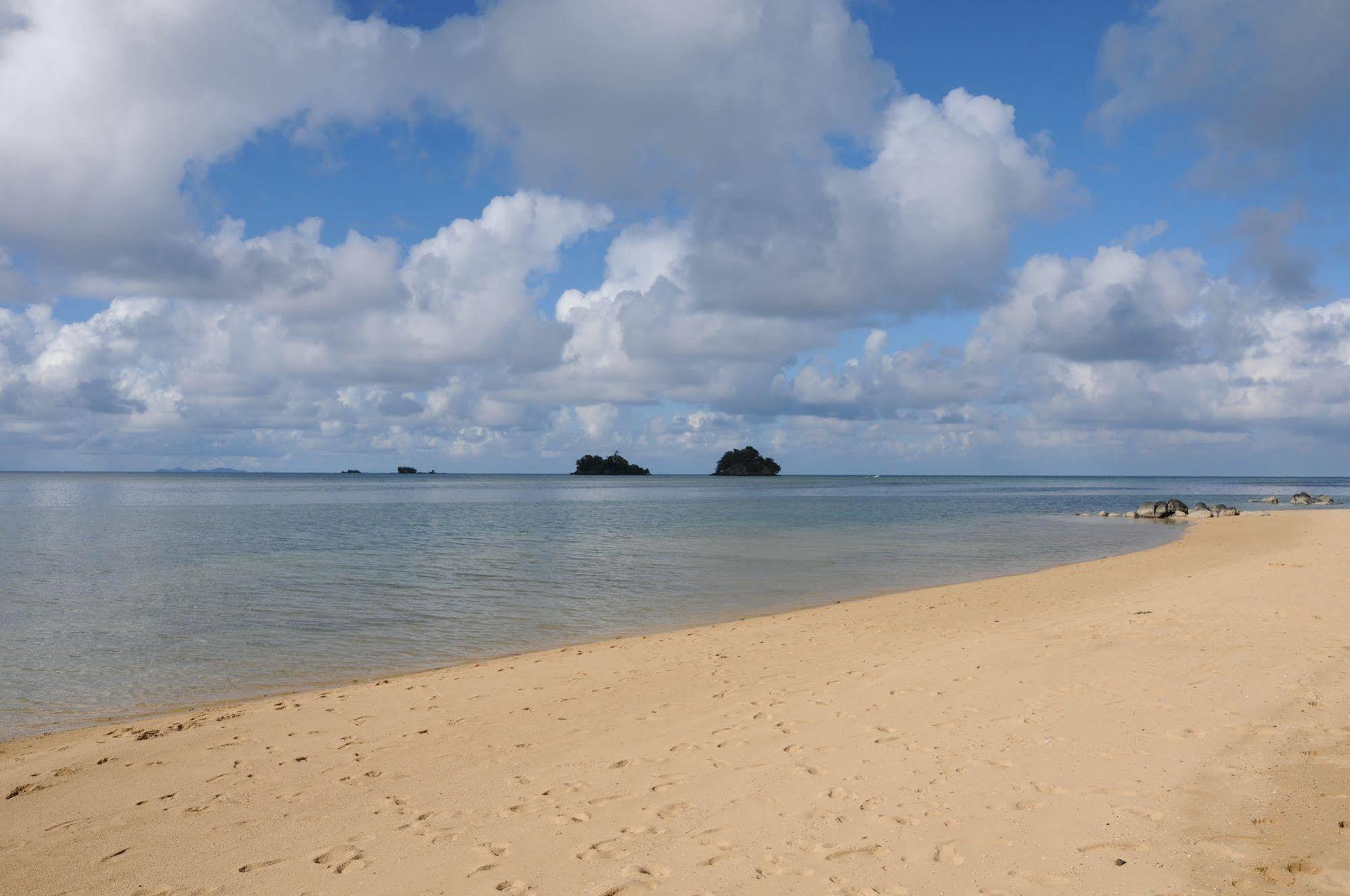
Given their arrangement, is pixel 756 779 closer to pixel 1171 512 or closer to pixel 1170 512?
pixel 1170 512

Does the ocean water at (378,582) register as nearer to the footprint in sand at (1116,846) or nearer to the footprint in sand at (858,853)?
the footprint in sand at (858,853)

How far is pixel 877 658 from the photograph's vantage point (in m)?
12.5

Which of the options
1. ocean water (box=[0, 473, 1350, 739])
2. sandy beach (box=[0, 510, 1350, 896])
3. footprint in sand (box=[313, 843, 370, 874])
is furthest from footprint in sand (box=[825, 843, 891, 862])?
ocean water (box=[0, 473, 1350, 739])

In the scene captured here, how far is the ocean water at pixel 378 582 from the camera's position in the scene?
1444cm

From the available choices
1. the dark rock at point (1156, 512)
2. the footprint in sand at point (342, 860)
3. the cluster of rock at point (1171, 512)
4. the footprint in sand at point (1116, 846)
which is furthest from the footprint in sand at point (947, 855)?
the dark rock at point (1156, 512)

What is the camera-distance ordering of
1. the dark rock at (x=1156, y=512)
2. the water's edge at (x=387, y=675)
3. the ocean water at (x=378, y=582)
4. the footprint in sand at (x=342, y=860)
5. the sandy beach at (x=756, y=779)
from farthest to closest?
the dark rock at (x=1156, y=512) → the ocean water at (x=378, y=582) → the water's edge at (x=387, y=675) → the footprint in sand at (x=342, y=860) → the sandy beach at (x=756, y=779)

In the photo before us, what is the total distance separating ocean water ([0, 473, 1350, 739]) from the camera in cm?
1444

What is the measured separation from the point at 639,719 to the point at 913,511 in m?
65.0

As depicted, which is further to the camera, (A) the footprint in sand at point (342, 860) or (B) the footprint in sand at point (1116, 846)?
(A) the footprint in sand at point (342, 860)

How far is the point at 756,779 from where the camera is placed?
7.36 m

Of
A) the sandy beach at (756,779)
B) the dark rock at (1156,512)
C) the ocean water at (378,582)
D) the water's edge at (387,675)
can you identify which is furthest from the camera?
the dark rock at (1156,512)

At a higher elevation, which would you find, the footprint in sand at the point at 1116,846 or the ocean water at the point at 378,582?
the footprint in sand at the point at 1116,846

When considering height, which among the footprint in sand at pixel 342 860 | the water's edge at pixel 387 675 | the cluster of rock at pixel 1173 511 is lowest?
the water's edge at pixel 387 675

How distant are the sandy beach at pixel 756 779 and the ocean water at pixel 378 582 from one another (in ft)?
10.9
